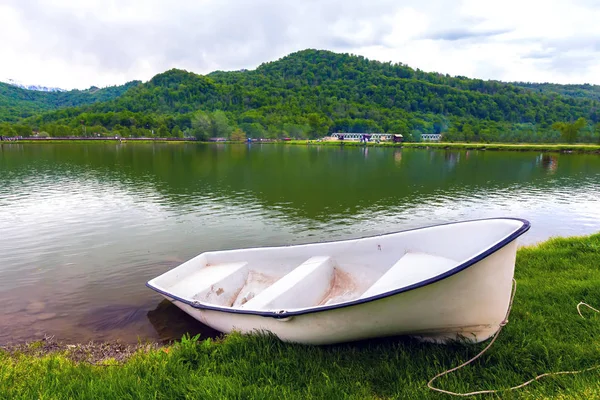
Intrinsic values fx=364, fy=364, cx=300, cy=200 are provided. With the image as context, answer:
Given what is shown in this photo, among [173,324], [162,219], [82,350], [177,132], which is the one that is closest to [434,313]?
[173,324]

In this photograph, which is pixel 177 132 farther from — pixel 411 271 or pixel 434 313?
Result: pixel 434 313

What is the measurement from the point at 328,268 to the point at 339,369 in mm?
2842

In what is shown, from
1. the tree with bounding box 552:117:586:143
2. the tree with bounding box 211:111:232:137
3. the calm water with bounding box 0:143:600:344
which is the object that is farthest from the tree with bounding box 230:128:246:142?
the calm water with bounding box 0:143:600:344

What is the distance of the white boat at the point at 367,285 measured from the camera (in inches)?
171

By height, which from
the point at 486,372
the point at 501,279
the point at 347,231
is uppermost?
the point at 501,279

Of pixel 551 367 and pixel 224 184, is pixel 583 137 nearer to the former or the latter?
pixel 224 184

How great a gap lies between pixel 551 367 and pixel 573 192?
29.6 meters

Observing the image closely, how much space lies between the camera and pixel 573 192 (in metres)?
27.8

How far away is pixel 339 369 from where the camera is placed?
4.63m

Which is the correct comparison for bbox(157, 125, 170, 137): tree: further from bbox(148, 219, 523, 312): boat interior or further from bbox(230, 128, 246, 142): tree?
bbox(148, 219, 523, 312): boat interior

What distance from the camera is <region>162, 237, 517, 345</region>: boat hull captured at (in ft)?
13.9

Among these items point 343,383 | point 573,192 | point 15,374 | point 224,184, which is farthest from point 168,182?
point 573,192

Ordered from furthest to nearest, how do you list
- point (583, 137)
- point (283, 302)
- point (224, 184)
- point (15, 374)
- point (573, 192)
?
1. point (583, 137)
2. point (224, 184)
3. point (573, 192)
4. point (283, 302)
5. point (15, 374)

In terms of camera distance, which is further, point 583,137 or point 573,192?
point 583,137
